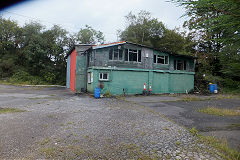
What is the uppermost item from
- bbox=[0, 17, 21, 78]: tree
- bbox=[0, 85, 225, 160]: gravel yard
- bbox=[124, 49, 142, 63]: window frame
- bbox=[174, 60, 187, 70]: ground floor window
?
bbox=[0, 17, 21, 78]: tree

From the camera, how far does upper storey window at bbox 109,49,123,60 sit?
13281mm

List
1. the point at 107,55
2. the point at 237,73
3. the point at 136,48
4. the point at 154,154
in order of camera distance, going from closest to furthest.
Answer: the point at 237,73, the point at 154,154, the point at 107,55, the point at 136,48

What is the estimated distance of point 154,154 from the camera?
2.65m

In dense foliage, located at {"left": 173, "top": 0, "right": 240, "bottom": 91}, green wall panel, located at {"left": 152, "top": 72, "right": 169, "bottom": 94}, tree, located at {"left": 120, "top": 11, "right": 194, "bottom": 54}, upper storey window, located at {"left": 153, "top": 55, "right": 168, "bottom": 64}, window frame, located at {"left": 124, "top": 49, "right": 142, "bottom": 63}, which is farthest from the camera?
tree, located at {"left": 120, "top": 11, "right": 194, "bottom": 54}

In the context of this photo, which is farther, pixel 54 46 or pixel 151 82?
pixel 54 46

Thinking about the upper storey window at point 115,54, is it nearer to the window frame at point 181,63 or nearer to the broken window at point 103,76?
the broken window at point 103,76

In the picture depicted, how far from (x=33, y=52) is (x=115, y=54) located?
19006mm

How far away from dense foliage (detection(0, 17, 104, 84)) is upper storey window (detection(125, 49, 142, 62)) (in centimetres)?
1590

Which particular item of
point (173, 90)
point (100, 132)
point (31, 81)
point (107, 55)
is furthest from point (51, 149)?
point (31, 81)

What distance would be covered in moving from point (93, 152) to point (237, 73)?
2.66 m

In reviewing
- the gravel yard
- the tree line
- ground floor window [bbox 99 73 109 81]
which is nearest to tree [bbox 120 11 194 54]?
the tree line

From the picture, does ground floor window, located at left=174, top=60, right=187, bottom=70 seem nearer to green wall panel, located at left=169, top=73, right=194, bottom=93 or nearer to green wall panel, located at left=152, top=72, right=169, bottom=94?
green wall panel, located at left=169, top=73, right=194, bottom=93

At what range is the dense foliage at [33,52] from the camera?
79.4 feet

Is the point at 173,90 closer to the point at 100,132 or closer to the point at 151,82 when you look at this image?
the point at 151,82
